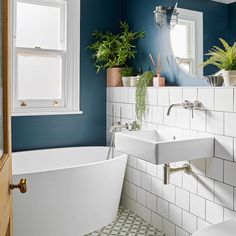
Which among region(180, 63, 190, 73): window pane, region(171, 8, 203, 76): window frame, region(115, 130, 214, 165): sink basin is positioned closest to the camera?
region(115, 130, 214, 165): sink basin

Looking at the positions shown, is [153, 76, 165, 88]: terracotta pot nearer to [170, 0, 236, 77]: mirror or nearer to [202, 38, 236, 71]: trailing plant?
[170, 0, 236, 77]: mirror

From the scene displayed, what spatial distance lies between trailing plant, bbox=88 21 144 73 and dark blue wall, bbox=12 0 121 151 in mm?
97

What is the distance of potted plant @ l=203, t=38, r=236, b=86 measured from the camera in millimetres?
2081

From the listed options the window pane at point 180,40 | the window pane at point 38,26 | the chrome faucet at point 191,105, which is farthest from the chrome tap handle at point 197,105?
the window pane at point 38,26

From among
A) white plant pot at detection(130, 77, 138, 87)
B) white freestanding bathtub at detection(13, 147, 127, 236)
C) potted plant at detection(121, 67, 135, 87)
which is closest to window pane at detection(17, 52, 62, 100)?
potted plant at detection(121, 67, 135, 87)

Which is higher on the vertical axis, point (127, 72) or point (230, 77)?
point (127, 72)

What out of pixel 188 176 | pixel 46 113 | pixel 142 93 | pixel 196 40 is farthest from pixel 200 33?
pixel 46 113

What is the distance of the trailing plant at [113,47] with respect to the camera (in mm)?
3322

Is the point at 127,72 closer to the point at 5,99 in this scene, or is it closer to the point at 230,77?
the point at 230,77

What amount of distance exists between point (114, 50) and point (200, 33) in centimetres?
121

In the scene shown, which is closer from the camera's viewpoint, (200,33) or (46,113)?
(200,33)

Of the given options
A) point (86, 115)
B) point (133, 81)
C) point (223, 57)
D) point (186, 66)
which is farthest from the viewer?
point (86, 115)

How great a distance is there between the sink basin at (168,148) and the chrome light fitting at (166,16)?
1113mm

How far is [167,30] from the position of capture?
2.88 metres
